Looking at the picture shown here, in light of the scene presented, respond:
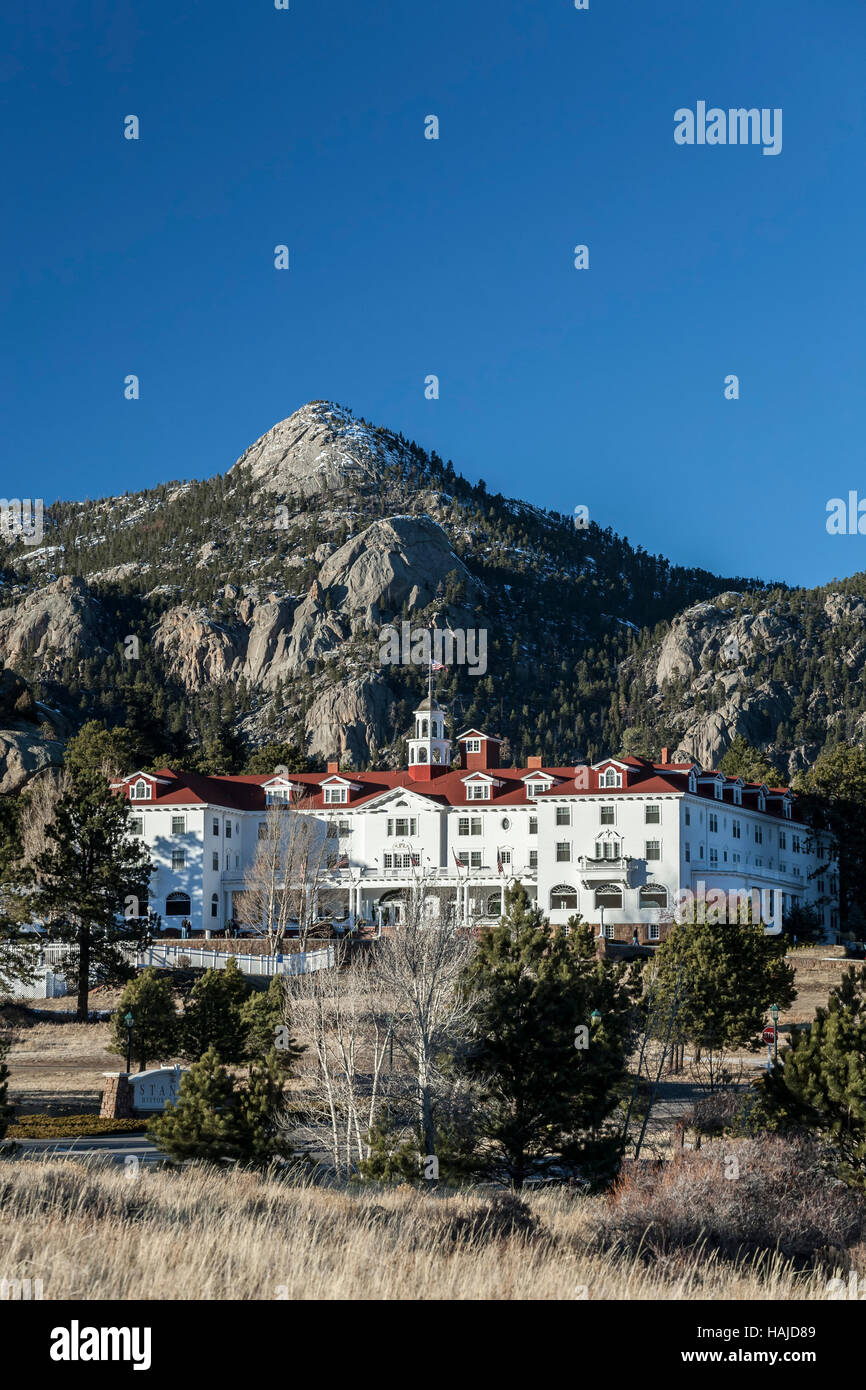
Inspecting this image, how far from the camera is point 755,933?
52.1m

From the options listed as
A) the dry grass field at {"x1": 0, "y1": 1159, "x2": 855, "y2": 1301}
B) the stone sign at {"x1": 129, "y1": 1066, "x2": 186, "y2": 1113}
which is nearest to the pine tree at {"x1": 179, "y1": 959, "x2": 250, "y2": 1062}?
the stone sign at {"x1": 129, "y1": 1066, "x2": 186, "y2": 1113}

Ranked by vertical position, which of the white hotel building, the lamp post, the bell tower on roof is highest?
the bell tower on roof

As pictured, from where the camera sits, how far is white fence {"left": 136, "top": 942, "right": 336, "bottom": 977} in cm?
6406

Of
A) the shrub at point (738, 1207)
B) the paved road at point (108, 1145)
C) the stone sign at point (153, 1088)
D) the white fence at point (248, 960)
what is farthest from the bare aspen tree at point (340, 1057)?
the shrub at point (738, 1207)

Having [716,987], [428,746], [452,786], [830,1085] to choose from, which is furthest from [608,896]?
[830,1085]

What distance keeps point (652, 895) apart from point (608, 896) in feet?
8.69

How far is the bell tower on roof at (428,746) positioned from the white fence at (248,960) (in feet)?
82.1

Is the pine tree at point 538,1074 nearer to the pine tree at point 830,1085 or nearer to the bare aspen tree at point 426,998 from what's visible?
the bare aspen tree at point 426,998

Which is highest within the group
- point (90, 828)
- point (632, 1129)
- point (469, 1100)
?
point (90, 828)

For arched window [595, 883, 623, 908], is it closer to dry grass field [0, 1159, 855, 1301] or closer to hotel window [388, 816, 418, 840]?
hotel window [388, 816, 418, 840]

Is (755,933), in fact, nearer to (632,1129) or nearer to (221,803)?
(632,1129)

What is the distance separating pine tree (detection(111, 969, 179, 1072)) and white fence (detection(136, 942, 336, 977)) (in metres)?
11.7
